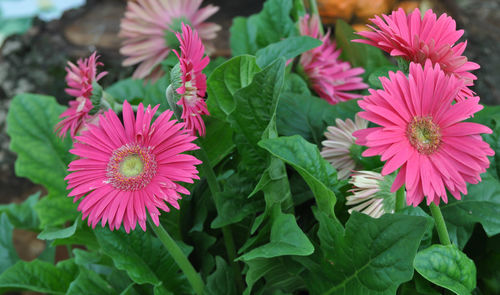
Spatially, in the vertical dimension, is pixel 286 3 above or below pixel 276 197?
above

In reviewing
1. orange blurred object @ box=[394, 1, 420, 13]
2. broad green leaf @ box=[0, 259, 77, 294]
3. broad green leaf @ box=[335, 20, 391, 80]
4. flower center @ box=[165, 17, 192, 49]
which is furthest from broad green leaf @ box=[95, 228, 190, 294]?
orange blurred object @ box=[394, 1, 420, 13]

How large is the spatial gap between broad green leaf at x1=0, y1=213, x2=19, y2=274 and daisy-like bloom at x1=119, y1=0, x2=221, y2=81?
0.29m

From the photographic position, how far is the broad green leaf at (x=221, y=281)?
550mm

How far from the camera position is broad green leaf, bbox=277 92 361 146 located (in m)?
0.65

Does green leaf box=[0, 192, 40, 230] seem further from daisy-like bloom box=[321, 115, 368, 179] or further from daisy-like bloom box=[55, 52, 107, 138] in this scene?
daisy-like bloom box=[321, 115, 368, 179]

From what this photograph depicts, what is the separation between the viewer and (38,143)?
75 centimetres

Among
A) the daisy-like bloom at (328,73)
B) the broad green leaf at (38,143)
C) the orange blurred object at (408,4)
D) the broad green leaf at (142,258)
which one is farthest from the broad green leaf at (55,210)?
the orange blurred object at (408,4)

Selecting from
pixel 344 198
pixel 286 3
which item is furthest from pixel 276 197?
pixel 286 3

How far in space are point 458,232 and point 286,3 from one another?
1.22 feet

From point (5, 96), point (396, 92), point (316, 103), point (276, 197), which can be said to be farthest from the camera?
point (5, 96)

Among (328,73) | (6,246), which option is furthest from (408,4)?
(6,246)

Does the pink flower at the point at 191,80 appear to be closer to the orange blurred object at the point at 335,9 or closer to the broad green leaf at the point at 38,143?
the broad green leaf at the point at 38,143

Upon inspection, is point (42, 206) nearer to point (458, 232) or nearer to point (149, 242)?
point (149, 242)

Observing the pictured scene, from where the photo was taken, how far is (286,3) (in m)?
0.71
